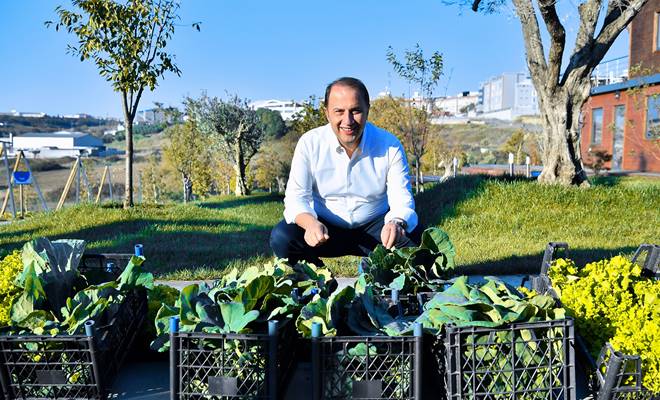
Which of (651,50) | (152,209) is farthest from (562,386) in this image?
(651,50)

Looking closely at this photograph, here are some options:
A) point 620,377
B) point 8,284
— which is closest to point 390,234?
point 620,377

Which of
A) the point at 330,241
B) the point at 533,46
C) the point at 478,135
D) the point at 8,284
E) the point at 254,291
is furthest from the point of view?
the point at 478,135

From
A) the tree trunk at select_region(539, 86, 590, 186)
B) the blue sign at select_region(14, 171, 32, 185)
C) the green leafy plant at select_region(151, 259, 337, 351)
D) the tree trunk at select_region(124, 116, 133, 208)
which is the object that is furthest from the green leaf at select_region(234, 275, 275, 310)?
the blue sign at select_region(14, 171, 32, 185)

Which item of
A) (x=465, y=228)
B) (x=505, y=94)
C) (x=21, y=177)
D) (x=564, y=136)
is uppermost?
(x=505, y=94)

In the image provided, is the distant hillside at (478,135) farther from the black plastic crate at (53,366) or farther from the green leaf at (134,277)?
the black plastic crate at (53,366)

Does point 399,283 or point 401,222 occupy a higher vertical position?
point 401,222

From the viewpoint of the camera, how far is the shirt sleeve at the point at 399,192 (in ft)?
10.2

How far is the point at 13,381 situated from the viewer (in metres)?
1.88

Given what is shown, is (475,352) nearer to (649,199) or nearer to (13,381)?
(13,381)

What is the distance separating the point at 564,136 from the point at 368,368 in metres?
7.58

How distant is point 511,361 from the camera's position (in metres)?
1.70

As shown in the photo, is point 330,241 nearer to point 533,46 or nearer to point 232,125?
point 533,46

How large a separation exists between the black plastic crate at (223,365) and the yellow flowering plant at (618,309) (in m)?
1.14

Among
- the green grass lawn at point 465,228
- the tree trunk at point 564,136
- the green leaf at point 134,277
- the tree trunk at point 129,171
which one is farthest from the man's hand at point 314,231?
the tree trunk at point 129,171
